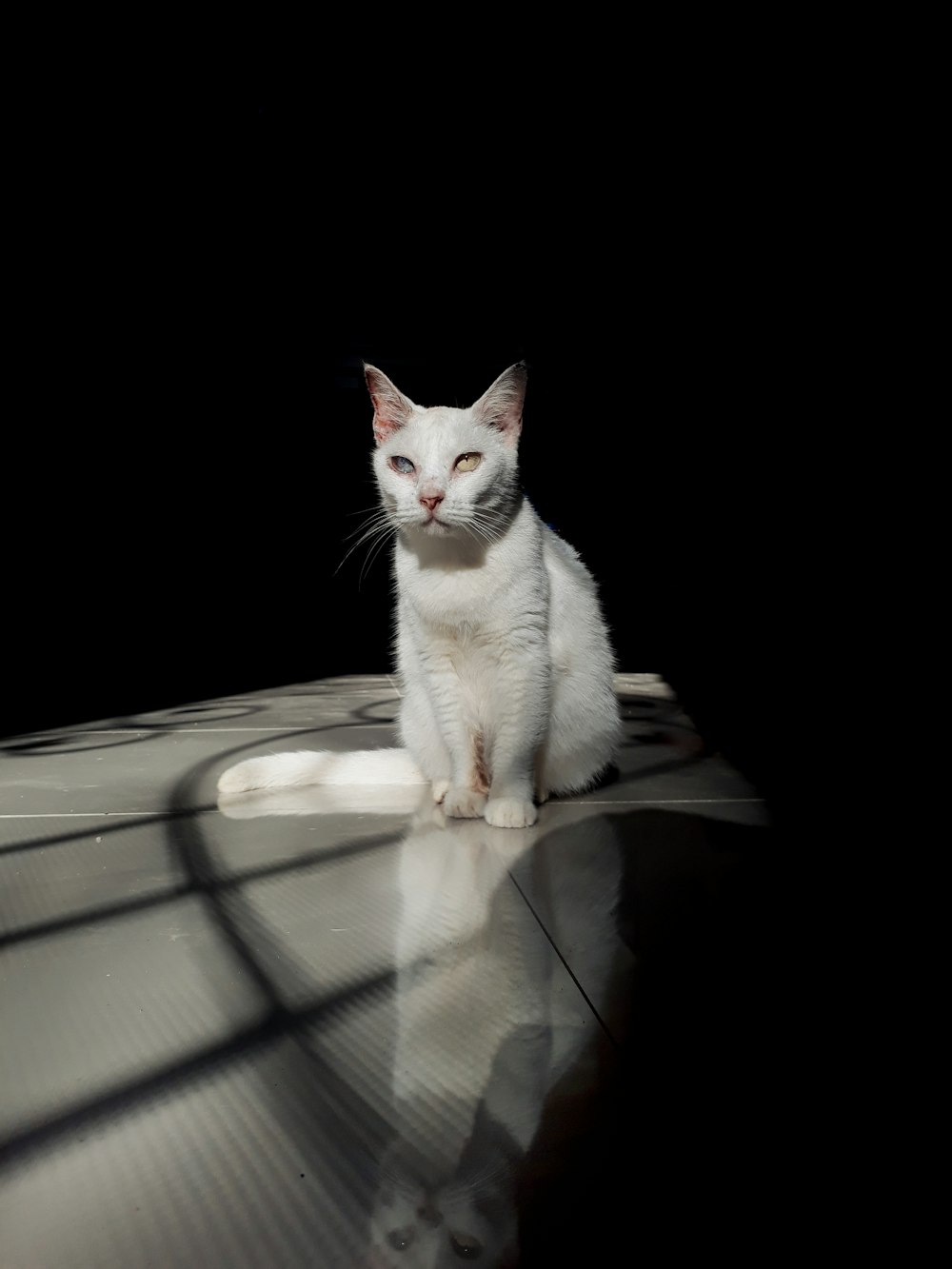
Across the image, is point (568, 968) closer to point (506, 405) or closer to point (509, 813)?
point (509, 813)

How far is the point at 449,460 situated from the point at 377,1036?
1021 millimetres

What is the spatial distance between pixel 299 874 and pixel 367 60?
4.54m

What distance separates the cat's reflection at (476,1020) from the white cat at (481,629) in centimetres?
18

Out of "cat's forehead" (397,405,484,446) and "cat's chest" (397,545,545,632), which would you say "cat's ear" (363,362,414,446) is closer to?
"cat's forehead" (397,405,484,446)

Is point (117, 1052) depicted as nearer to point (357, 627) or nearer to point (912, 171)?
point (912, 171)

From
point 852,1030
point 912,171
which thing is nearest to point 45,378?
point 912,171

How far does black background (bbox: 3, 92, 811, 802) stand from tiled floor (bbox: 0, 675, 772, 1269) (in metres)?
2.06

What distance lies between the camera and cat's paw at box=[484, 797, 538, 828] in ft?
5.29

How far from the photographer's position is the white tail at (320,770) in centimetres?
181

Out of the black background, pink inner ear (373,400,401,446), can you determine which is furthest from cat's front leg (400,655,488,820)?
the black background

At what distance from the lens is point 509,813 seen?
1615mm

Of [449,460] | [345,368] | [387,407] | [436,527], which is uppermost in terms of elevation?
[345,368]

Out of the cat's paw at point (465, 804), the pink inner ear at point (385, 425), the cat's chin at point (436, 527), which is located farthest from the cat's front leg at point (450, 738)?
the pink inner ear at point (385, 425)

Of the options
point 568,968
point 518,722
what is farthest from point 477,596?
point 568,968
